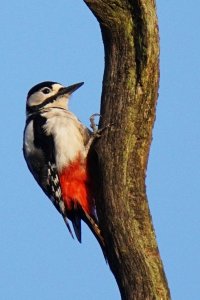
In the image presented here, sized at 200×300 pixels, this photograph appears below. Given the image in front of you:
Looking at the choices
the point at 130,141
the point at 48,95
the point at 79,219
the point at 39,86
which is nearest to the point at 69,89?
the point at 48,95

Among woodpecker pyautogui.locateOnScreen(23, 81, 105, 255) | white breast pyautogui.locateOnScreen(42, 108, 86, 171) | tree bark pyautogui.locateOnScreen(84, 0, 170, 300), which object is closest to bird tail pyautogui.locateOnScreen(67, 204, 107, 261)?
woodpecker pyautogui.locateOnScreen(23, 81, 105, 255)

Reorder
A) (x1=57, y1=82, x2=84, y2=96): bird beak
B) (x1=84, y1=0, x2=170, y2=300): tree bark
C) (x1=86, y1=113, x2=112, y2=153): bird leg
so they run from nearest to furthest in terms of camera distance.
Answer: (x1=84, y1=0, x2=170, y2=300): tree bark
(x1=86, y1=113, x2=112, y2=153): bird leg
(x1=57, y1=82, x2=84, y2=96): bird beak

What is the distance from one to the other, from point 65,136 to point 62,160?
241 mm

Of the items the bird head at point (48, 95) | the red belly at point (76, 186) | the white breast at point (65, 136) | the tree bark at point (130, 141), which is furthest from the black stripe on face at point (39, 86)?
the tree bark at point (130, 141)

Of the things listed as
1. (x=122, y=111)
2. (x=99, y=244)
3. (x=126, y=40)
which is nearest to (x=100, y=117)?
(x=122, y=111)

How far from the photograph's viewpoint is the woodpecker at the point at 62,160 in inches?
211

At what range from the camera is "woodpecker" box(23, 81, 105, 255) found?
5.36 meters

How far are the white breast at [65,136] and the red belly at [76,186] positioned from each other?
76mm

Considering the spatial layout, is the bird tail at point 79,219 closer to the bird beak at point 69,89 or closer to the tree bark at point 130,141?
the tree bark at point 130,141

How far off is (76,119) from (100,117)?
45.7 inches

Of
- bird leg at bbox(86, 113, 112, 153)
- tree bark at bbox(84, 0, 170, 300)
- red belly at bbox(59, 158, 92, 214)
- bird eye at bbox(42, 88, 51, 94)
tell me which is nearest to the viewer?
tree bark at bbox(84, 0, 170, 300)

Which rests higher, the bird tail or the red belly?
the red belly

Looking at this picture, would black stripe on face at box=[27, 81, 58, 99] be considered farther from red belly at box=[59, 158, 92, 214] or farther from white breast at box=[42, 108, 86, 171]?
red belly at box=[59, 158, 92, 214]

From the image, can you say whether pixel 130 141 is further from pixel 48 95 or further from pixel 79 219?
pixel 48 95
